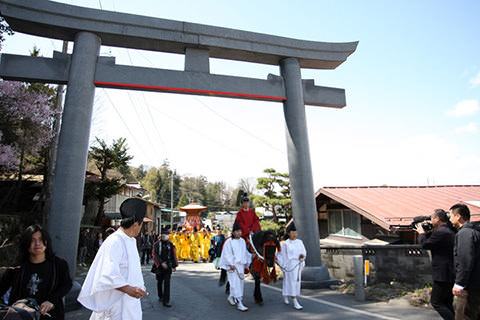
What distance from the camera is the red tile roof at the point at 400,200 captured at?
10586 mm

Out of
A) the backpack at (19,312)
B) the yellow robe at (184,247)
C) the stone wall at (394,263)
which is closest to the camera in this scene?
the backpack at (19,312)

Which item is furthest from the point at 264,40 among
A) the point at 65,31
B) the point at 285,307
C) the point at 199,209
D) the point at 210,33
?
the point at 199,209

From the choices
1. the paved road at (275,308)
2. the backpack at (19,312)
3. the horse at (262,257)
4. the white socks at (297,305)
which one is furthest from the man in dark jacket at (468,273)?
the backpack at (19,312)

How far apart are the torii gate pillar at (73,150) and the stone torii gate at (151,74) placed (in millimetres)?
22

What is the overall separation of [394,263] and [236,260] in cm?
441

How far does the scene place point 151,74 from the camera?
8.09 metres

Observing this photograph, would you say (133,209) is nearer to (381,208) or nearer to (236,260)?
(236,260)

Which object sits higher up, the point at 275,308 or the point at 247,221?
the point at 247,221

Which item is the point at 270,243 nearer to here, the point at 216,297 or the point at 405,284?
the point at 216,297

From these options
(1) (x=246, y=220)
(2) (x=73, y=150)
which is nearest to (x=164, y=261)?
(1) (x=246, y=220)

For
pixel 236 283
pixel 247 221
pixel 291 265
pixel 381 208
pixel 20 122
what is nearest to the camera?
pixel 236 283

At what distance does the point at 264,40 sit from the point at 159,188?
53284 mm

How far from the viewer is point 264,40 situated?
366 inches

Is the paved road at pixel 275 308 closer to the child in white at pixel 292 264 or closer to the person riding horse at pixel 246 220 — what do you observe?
the child in white at pixel 292 264
